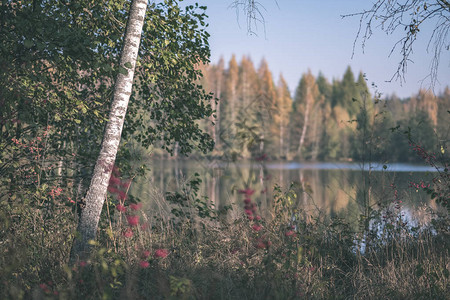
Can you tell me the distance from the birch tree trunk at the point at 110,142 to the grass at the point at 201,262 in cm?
22

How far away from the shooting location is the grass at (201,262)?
155 inches

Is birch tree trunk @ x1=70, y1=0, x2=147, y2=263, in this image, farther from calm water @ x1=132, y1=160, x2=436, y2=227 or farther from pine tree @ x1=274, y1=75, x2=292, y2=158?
pine tree @ x1=274, y1=75, x2=292, y2=158

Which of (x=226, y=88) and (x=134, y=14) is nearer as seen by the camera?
(x=134, y=14)

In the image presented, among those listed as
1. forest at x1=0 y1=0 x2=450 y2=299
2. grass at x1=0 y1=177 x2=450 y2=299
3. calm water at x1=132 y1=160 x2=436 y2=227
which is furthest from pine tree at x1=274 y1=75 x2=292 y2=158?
grass at x1=0 y1=177 x2=450 y2=299

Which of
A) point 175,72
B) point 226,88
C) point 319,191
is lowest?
point 319,191

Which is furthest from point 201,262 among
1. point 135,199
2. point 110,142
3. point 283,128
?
point 283,128

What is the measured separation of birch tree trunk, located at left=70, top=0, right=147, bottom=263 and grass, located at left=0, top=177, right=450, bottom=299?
0.72ft

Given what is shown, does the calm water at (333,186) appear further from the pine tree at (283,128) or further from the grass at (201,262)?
the pine tree at (283,128)

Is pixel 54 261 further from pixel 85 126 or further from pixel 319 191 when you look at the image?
pixel 319 191

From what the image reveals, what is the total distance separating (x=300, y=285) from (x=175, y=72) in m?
3.76

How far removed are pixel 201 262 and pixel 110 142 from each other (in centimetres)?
190

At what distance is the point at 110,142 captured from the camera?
4844mm

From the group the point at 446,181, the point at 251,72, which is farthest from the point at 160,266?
the point at 251,72

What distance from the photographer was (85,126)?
246 inches
